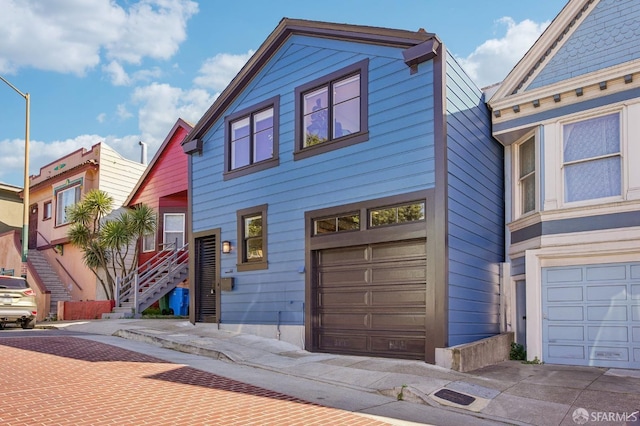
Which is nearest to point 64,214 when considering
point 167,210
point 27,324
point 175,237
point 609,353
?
point 167,210

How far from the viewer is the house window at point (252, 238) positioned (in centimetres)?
1416

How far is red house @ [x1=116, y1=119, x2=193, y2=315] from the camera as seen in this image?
21.5 meters

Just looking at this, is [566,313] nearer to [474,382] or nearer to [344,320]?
[474,382]

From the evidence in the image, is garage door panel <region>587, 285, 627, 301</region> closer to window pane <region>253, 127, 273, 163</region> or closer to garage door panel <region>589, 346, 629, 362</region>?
garage door panel <region>589, 346, 629, 362</region>

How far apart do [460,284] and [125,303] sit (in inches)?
546

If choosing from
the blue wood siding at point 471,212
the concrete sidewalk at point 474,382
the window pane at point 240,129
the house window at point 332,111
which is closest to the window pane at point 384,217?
the blue wood siding at point 471,212

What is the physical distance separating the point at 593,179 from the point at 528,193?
171cm

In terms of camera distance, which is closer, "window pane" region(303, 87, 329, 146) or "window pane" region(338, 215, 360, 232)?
"window pane" region(338, 215, 360, 232)

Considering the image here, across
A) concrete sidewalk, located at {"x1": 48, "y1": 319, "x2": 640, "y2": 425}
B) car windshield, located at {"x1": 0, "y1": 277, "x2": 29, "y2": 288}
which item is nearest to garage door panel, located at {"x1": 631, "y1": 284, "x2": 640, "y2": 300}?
concrete sidewalk, located at {"x1": 48, "y1": 319, "x2": 640, "y2": 425}

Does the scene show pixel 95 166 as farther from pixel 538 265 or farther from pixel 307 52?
pixel 538 265

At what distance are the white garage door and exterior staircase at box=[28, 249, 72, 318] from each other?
19685 millimetres

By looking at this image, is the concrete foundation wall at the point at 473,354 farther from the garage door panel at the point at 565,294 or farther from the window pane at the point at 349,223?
the window pane at the point at 349,223

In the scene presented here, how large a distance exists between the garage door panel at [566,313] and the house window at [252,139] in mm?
7227

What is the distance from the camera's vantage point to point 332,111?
1315cm
